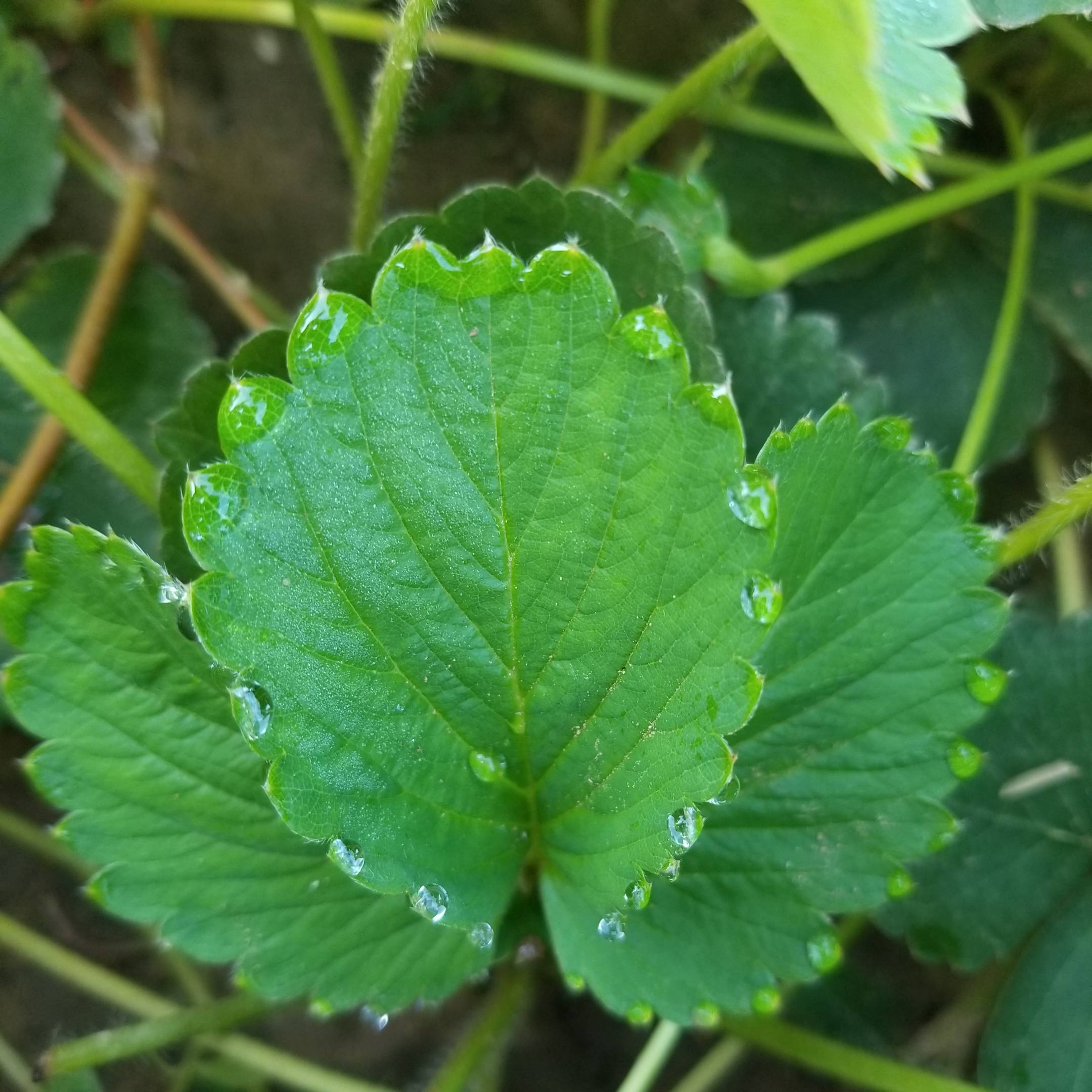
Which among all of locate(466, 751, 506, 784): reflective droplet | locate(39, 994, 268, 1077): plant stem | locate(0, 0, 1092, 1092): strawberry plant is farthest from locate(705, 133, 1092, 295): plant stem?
locate(39, 994, 268, 1077): plant stem

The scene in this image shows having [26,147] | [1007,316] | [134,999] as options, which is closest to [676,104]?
[1007,316]

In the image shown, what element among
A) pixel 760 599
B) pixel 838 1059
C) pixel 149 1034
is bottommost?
pixel 838 1059

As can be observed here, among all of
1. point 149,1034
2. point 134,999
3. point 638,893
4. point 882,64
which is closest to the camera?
point 882,64

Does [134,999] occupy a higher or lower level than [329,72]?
lower

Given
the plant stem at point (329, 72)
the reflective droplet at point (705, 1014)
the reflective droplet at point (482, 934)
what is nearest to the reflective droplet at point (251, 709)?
the reflective droplet at point (482, 934)

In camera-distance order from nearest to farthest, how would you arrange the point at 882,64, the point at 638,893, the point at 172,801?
the point at 882,64 → the point at 638,893 → the point at 172,801

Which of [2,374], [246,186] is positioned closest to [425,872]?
[2,374]

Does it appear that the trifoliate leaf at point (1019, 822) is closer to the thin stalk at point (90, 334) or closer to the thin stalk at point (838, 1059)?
the thin stalk at point (838, 1059)

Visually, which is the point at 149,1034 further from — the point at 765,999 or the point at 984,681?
the point at 984,681
